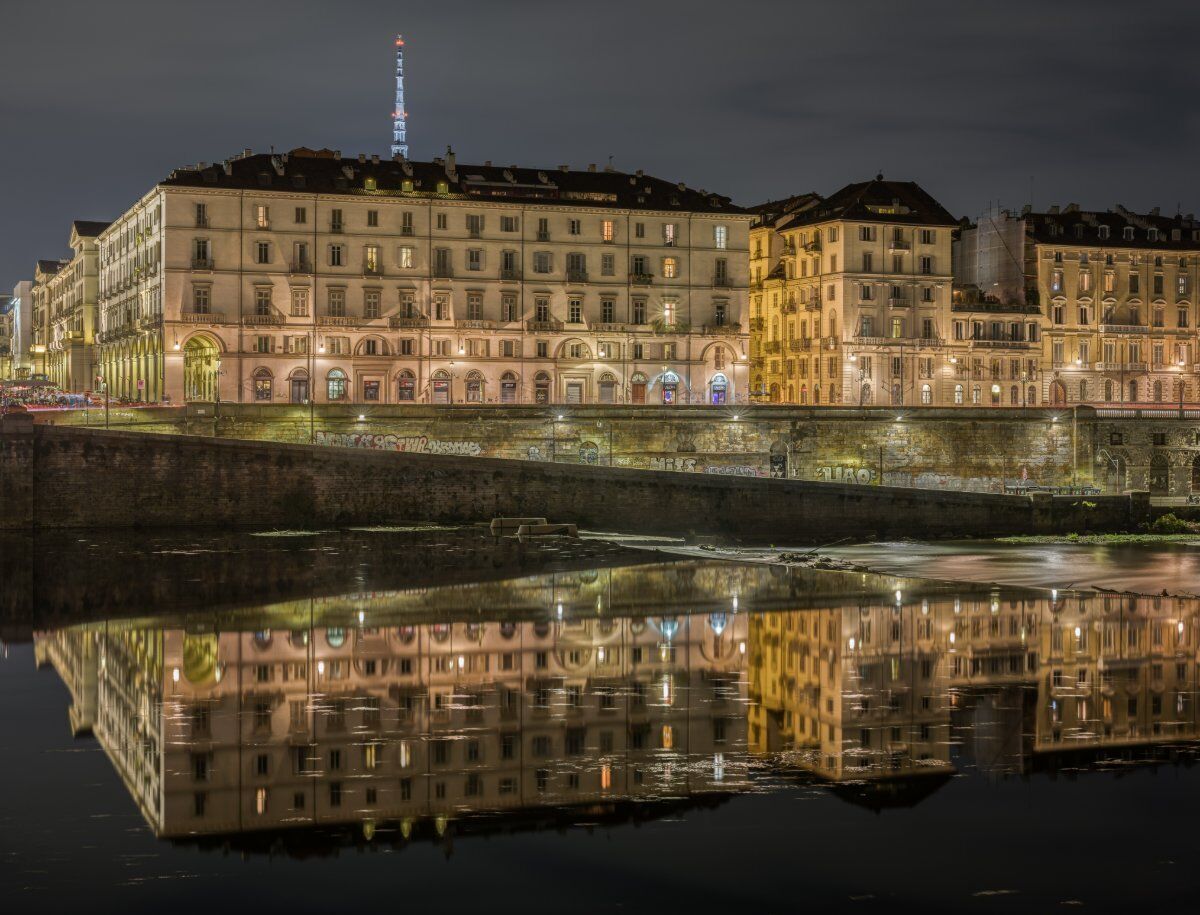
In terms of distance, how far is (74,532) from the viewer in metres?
53.8

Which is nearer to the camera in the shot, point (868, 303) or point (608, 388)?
point (608, 388)

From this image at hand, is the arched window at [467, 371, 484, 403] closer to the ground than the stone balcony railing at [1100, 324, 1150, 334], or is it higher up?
closer to the ground

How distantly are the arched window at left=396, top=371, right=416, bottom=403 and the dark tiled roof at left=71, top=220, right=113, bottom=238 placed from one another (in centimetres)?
5204

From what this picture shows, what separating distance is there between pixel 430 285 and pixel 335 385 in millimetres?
7430

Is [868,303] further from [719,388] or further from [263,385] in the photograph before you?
[263,385]

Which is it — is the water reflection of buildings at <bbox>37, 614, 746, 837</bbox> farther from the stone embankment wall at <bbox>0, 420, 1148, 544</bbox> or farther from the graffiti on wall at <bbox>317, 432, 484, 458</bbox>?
the graffiti on wall at <bbox>317, 432, 484, 458</bbox>

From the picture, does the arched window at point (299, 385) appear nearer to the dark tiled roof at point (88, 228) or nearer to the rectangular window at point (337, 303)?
the rectangular window at point (337, 303)

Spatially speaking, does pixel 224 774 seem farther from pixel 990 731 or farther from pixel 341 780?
pixel 990 731

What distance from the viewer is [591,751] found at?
22984mm

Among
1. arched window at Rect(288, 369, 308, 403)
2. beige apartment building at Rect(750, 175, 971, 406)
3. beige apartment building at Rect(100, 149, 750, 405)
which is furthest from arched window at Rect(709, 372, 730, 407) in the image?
arched window at Rect(288, 369, 308, 403)

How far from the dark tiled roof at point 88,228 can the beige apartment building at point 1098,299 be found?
68.6 metres

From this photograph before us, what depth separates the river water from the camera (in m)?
17.6

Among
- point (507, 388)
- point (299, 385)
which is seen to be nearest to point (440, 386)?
point (507, 388)

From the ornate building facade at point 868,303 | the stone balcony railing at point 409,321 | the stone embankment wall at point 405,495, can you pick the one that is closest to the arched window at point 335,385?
the stone balcony railing at point 409,321
